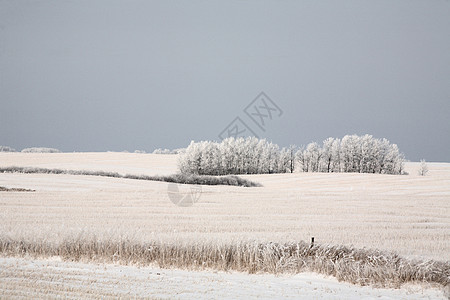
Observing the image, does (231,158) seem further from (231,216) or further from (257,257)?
(257,257)

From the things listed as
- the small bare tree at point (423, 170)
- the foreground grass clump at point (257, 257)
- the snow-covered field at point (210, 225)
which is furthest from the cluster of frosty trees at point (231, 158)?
the foreground grass clump at point (257, 257)

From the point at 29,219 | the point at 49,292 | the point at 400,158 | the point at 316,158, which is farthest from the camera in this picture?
the point at 316,158

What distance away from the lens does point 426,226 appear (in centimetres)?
1909

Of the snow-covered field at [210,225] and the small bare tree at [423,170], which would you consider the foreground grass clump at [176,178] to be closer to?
the snow-covered field at [210,225]

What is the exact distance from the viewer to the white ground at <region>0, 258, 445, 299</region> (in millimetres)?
9320

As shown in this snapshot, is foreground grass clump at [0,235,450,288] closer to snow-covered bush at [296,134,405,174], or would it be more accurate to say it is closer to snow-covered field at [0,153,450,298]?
snow-covered field at [0,153,450,298]

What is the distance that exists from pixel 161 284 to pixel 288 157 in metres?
75.6

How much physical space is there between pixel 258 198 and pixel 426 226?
12.6 m

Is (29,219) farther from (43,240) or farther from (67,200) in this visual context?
(67,200)

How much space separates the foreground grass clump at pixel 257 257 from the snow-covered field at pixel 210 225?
0.34 metres

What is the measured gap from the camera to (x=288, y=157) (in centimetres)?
8481

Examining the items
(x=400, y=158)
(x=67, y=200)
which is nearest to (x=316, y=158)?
(x=400, y=158)

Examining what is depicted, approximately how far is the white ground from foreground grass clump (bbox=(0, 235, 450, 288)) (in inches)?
11.4

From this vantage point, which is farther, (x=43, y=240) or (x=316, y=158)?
(x=316, y=158)
